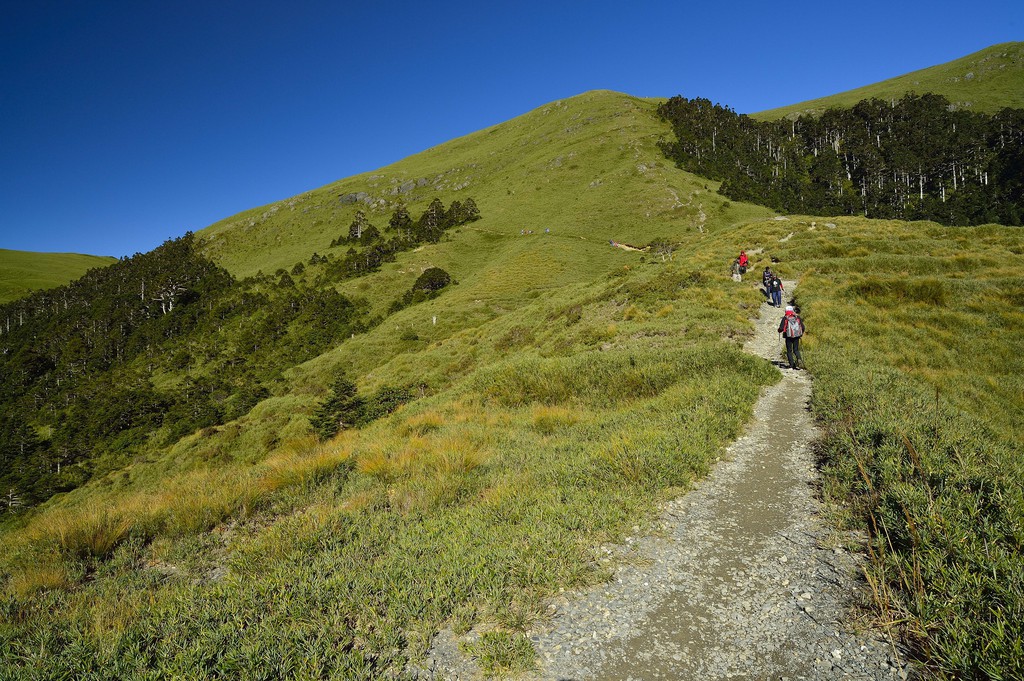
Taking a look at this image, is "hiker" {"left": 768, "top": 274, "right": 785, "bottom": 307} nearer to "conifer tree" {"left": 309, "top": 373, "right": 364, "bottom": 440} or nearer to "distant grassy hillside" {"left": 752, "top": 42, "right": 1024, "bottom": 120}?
"conifer tree" {"left": 309, "top": 373, "right": 364, "bottom": 440}

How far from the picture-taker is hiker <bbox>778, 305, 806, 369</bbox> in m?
14.2

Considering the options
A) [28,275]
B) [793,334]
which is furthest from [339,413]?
[28,275]

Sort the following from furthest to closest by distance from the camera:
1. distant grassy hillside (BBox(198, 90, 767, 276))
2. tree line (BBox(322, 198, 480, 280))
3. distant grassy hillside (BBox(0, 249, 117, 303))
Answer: distant grassy hillside (BBox(0, 249, 117, 303)), tree line (BBox(322, 198, 480, 280)), distant grassy hillside (BBox(198, 90, 767, 276))

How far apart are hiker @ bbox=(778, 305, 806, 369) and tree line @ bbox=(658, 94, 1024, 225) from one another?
79.7 meters

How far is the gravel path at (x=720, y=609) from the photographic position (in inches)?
146

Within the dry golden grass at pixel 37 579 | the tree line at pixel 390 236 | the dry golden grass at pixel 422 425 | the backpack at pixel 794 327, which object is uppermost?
the tree line at pixel 390 236

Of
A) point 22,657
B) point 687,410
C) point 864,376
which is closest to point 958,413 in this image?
point 864,376


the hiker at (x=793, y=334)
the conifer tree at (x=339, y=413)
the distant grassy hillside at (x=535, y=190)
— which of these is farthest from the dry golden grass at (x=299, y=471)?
the distant grassy hillside at (x=535, y=190)

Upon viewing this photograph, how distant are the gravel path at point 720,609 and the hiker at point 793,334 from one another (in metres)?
9.20

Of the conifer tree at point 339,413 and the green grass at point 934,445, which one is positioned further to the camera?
the conifer tree at point 339,413

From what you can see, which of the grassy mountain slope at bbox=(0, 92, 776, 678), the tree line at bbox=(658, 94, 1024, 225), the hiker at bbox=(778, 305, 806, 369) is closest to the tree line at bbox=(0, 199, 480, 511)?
the grassy mountain slope at bbox=(0, 92, 776, 678)

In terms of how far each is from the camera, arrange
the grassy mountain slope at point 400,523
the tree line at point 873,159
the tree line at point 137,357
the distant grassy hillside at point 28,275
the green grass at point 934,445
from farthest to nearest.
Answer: the distant grassy hillside at point 28,275 < the tree line at point 873,159 < the tree line at point 137,357 < the grassy mountain slope at point 400,523 < the green grass at point 934,445

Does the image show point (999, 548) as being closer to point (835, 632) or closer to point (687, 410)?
point (835, 632)

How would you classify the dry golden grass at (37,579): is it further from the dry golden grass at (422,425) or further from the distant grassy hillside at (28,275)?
the distant grassy hillside at (28,275)
